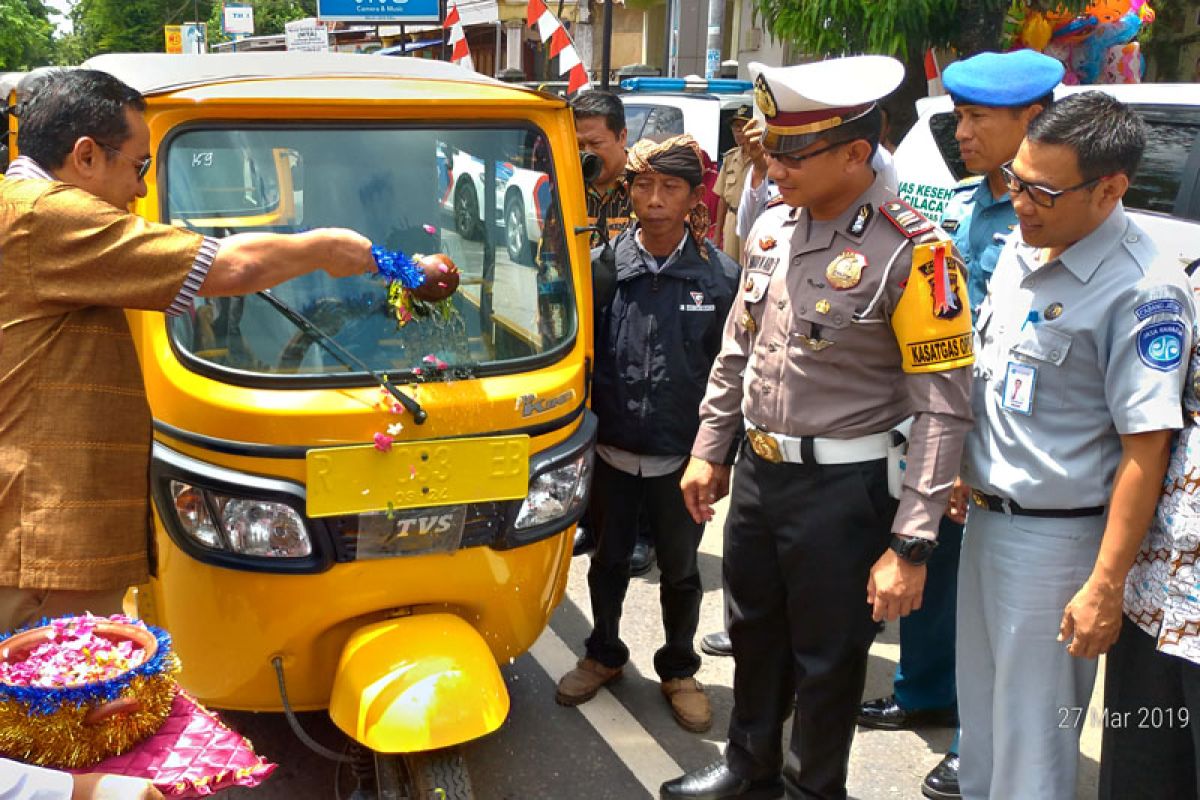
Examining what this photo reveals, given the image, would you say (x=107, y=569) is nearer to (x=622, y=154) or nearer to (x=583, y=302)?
(x=583, y=302)

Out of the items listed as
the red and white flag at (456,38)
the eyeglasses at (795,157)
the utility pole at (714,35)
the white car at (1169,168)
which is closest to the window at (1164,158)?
the white car at (1169,168)

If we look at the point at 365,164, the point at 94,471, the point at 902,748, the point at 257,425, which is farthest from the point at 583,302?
the point at 902,748

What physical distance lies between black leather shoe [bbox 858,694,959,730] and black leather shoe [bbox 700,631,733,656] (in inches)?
24.7

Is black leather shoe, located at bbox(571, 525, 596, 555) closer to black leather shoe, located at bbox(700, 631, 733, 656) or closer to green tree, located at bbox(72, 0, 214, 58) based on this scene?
black leather shoe, located at bbox(700, 631, 733, 656)

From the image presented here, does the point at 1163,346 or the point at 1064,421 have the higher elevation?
the point at 1163,346

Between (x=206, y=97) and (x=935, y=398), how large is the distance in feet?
6.22

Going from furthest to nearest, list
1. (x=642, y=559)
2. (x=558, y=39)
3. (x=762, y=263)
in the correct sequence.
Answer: (x=558, y=39), (x=642, y=559), (x=762, y=263)

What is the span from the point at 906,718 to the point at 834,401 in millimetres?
1518

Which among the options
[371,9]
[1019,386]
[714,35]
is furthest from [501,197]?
[371,9]

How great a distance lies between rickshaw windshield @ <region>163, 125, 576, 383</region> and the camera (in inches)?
109

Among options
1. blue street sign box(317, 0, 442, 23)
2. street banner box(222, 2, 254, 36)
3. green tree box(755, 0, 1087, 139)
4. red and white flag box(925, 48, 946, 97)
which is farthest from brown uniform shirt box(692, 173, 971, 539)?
street banner box(222, 2, 254, 36)

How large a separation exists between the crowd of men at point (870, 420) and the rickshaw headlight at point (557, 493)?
0.30 m

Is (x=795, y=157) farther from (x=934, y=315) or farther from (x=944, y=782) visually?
(x=944, y=782)

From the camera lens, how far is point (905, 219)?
2.62 m
